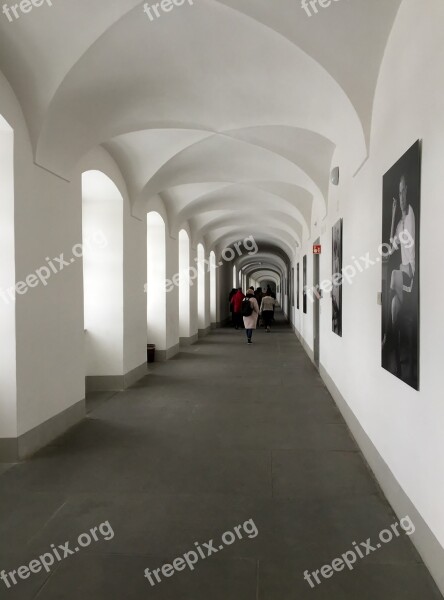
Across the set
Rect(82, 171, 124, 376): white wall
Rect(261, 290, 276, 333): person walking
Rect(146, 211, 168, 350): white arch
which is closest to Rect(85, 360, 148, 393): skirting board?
Rect(82, 171, 124, 376): white wall

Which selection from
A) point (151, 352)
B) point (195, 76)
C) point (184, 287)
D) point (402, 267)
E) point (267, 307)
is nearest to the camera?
point (402, 267)

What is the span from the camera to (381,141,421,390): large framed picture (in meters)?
3.00

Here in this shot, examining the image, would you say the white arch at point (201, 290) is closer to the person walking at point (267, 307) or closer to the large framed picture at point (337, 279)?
the person walking at point (267, 307)

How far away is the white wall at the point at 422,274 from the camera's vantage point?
8.76 ft

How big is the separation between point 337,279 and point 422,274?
3635mm

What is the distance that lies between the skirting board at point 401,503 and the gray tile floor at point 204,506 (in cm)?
8

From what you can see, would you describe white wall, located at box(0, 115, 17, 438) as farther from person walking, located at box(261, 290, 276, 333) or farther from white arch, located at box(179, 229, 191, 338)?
person walking, located at box(261, 290, 276, 333)

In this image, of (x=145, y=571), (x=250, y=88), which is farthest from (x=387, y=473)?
(x=250, y=88)

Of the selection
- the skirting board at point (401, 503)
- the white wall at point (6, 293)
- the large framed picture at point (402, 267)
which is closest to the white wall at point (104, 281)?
the white wall at point (6, 293)

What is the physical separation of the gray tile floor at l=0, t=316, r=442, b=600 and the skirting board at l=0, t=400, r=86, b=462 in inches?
5.4

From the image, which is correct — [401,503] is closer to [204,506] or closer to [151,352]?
[204,506]

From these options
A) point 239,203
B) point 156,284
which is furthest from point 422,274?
point 239,203

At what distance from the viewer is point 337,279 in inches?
256

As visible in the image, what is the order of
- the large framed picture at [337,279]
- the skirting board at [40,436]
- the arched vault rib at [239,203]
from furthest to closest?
the arched vault rib at [239,203] < the large framed picture at [337,279] < the skirting board at [40,436]
